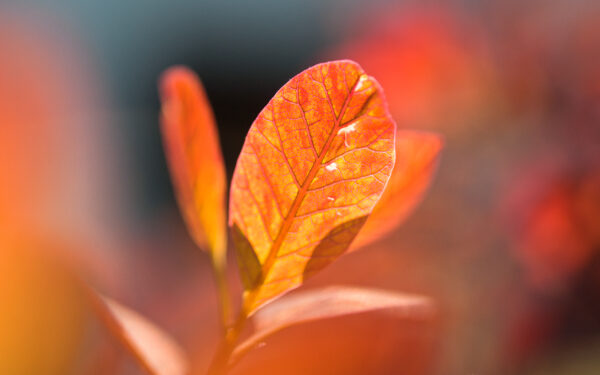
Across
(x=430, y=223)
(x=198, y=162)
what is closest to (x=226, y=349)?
(x=198, y=162)

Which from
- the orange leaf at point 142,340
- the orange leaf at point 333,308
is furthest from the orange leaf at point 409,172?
the orange leaf at point 142,340

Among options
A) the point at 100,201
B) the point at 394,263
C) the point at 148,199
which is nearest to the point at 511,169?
the point at 394,263

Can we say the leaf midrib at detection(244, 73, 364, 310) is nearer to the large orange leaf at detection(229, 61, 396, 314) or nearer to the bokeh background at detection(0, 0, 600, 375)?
the large orange leaf at detection(229, 61, 396, 314)

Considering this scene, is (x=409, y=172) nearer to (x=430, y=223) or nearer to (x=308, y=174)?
(x=308, y=174)

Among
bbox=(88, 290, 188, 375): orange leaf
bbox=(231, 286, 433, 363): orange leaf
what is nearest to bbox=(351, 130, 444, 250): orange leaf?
bbox=(231, 286, 433, 363): orange leaf

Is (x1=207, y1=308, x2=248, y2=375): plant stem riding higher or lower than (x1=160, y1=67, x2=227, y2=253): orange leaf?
lower

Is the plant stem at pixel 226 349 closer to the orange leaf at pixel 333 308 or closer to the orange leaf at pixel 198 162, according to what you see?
the orange leaf at pixel 333 308
